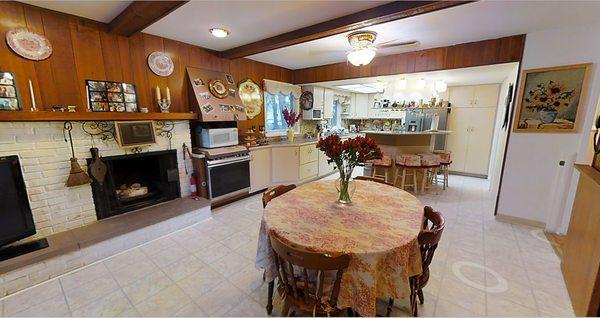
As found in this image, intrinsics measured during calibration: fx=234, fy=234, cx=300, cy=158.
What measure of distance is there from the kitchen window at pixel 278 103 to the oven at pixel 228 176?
4.04 ft

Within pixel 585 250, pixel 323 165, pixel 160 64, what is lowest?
pixel 323 165

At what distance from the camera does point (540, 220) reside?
113 inches

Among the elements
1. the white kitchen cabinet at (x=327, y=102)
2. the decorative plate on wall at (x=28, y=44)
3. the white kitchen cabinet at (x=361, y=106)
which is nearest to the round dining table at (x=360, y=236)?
the decorative plate on wall at (x=28, y=44)

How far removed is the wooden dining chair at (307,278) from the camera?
1.12m

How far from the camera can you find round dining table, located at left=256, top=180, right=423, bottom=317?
1211 mm

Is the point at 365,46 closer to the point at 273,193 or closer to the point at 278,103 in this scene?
the point at 273,193

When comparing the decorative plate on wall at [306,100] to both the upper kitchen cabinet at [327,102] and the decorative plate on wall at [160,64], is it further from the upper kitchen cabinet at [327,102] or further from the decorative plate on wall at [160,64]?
the decorative plate on wall at [160,64]

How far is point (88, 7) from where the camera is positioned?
7.21 ft

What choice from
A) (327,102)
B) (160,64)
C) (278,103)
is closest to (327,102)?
(327,102)

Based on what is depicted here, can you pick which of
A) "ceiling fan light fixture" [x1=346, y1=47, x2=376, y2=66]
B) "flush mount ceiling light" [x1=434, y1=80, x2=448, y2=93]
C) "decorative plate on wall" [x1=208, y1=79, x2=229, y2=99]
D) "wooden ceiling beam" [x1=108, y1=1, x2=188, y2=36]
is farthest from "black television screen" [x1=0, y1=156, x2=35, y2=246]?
"flush mount ceiling light" [x1=434, y1=80, x2=448, y2=93]

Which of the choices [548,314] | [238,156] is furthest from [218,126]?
[548,314]

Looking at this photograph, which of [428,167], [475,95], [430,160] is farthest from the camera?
[475,95]

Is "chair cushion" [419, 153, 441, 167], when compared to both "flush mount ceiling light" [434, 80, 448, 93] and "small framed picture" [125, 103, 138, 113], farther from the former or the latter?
"small framed picture" [125, 103, 138, 113]

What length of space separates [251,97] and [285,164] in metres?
1.37
